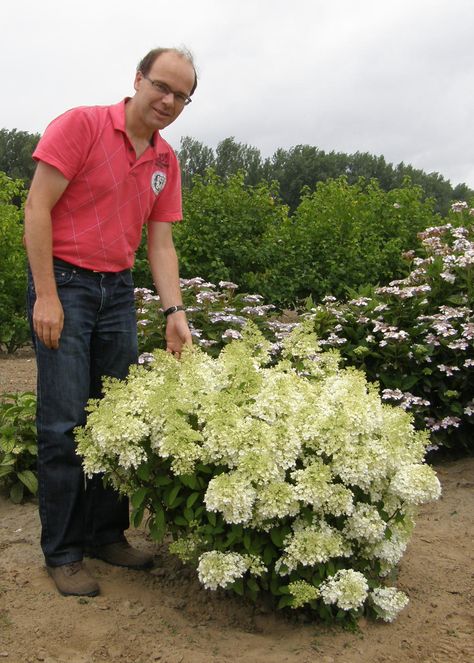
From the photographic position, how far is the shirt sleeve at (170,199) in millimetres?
2967

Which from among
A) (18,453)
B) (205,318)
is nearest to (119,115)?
(18,453)

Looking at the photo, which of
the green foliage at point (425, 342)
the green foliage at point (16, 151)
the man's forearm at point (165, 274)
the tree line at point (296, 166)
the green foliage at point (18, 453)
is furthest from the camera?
the tree line at point (296, 166)

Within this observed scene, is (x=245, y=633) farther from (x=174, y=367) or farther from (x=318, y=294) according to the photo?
(x=318, y=294)

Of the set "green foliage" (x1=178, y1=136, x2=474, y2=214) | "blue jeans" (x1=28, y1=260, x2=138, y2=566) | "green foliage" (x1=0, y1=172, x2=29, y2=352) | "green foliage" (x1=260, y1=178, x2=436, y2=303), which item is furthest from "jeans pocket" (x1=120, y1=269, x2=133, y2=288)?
"green foliage" (x1=178, y1=136, x2=474, y2=214)

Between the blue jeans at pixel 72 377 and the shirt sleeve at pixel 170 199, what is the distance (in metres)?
0.30

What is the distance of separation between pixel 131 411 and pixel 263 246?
19.5 ft

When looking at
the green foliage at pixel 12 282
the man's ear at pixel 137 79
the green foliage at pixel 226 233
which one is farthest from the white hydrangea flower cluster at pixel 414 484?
the green foliage at pixel 12 282

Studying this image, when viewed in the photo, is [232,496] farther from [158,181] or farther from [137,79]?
[137,79]

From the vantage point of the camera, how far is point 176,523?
7.93 feet

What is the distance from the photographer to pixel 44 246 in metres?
2.52

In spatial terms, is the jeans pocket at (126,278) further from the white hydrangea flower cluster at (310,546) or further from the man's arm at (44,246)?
the white hydrangea flower cluster at (310,546)

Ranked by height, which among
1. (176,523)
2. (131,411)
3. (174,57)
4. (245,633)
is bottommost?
(245,633)

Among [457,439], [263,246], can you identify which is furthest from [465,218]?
[457,439]

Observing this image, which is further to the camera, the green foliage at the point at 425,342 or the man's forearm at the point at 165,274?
the green foliage at the point at 425,342
